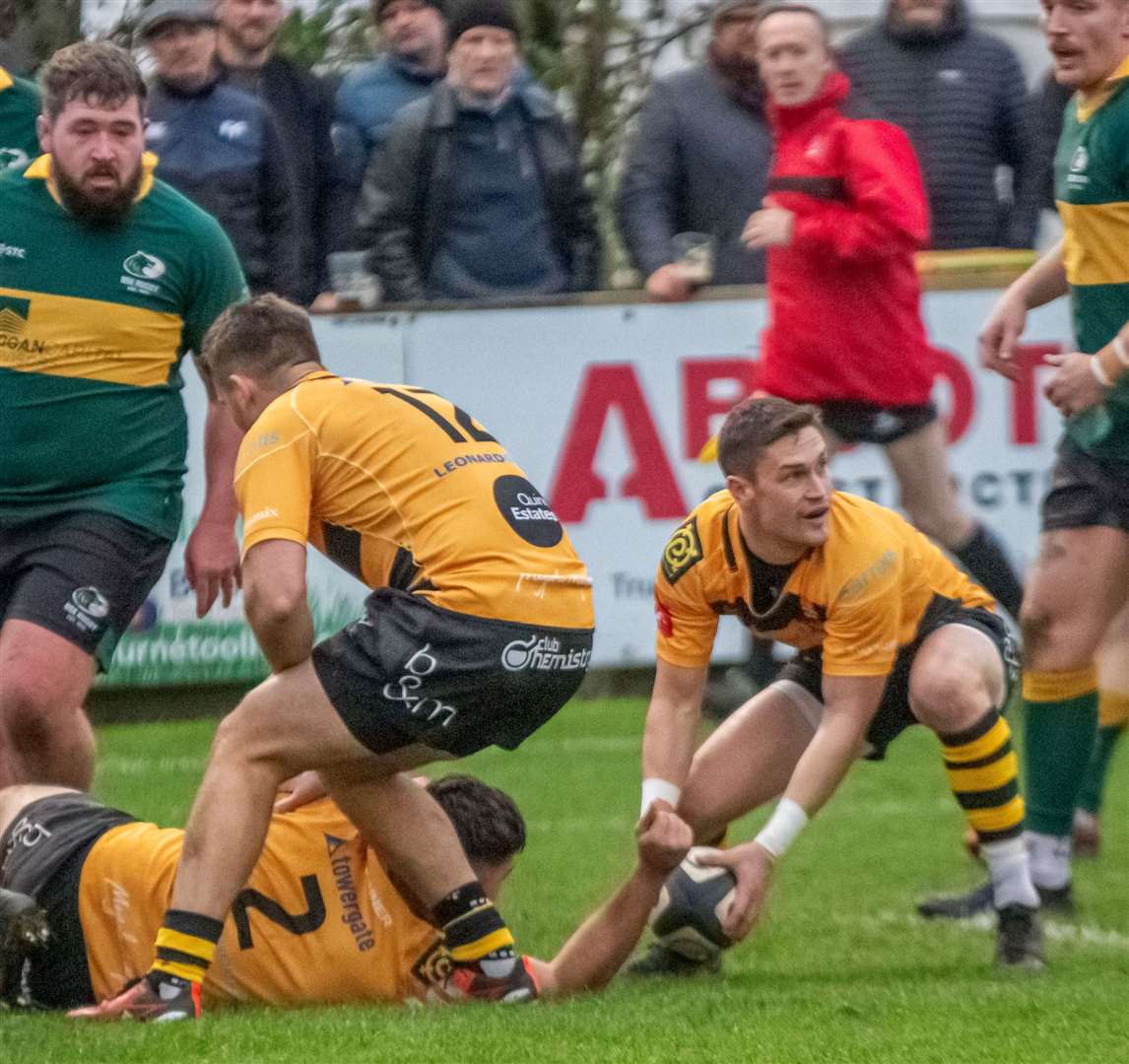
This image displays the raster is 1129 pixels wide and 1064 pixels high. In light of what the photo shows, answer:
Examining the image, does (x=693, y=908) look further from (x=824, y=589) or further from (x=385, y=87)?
(x=385, y=87)

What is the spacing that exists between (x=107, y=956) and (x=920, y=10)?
5.44 meters

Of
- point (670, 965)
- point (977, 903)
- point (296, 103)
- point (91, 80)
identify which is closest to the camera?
point (670, 965)

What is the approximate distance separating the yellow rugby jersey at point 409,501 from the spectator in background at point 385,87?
4449 mm

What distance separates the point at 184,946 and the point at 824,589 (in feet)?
5.53

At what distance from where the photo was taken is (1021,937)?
5.93 m

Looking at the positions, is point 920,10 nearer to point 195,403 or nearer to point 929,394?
point 929,394

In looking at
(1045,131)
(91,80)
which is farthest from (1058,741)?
(1045,131)

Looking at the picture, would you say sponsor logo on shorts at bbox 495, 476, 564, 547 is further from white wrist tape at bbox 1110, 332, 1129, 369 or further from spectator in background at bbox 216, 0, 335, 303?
spectator in background at bbox 216, 0, 335, 303

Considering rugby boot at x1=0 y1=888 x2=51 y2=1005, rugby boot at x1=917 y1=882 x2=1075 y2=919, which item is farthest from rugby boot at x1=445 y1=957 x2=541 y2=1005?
rugby boot at x1=917 y1=882 x2=1075 y2=919

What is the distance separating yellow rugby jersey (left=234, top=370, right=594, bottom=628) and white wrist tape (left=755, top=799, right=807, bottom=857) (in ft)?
2.12

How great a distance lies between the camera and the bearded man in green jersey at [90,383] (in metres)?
6.23

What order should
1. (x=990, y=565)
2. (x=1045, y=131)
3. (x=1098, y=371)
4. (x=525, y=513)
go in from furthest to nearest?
(x=1045, y=131) → (x=990, y=565) → (x=1098, y=371) → (x=525, y=513)

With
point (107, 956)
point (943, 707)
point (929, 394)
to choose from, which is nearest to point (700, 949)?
point (943, 707)

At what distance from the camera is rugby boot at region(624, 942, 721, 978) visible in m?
5.99
